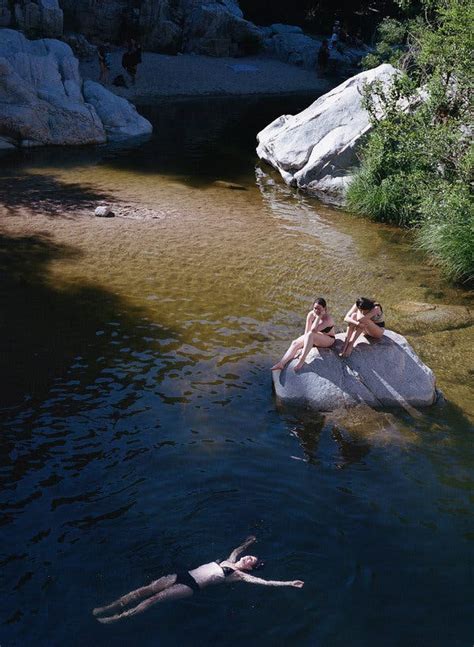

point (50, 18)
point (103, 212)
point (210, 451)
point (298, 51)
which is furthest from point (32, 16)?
point (210, 451)

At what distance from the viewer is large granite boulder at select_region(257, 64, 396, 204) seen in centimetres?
1967

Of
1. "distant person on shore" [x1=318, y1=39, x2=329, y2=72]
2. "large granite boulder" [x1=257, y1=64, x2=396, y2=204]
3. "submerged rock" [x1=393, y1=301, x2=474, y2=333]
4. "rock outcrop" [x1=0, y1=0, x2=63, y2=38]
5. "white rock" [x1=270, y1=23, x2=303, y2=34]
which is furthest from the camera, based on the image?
"white rock" [x1=270, y1=23, x2=303, y2=34]

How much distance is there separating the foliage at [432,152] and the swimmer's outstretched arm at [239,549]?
8.56 meters

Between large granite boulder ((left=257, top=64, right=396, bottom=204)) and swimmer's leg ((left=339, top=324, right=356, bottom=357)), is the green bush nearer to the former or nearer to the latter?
swimmer's leg ((left=339, top=324, right=356, bottom=357))

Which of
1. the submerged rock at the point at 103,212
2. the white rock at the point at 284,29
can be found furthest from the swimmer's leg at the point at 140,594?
the white rock at the point at 284,29

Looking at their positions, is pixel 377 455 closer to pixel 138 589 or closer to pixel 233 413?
pixel 233 413

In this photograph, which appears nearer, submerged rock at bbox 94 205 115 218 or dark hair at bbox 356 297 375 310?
dark hair at bbox 356 297 375 310

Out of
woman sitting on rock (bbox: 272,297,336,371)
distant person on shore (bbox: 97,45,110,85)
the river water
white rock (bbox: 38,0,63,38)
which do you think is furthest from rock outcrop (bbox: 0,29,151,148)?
woman sitting on rock (bbox: 272,297,336,371)

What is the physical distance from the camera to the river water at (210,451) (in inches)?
249

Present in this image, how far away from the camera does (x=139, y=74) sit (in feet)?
117

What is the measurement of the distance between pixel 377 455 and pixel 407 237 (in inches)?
361

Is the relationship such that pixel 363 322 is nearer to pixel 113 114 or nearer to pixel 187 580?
pixel 187 580

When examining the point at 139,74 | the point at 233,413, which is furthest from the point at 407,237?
the point at 139,74

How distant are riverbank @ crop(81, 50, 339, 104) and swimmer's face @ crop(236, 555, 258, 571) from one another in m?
29.5
